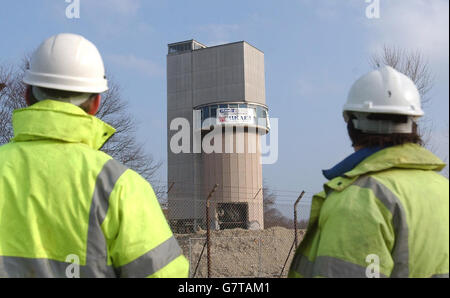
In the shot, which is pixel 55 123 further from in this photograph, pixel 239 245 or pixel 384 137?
pixel 239 245

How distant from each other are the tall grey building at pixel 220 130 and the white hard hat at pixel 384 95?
104ft

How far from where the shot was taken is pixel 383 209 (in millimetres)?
2426

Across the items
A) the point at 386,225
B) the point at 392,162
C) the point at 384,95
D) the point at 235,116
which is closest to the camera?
the point at 386,225

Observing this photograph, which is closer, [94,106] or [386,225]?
[386,225]

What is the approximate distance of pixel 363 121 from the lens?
2824 mm

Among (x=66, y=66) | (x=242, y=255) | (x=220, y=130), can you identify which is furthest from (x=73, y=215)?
(x=220, y=130)

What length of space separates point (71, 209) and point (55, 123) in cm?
45

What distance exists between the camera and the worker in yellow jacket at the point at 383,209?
7.90 feet

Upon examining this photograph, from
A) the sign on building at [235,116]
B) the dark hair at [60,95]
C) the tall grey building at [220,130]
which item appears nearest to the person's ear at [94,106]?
the dark hair at [60,95]

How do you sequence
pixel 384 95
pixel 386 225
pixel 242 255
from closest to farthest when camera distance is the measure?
pixel 386 225 → pixel 384 95 → pixel 242 255

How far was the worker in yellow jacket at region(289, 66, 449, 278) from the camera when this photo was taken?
2408 millimetres
